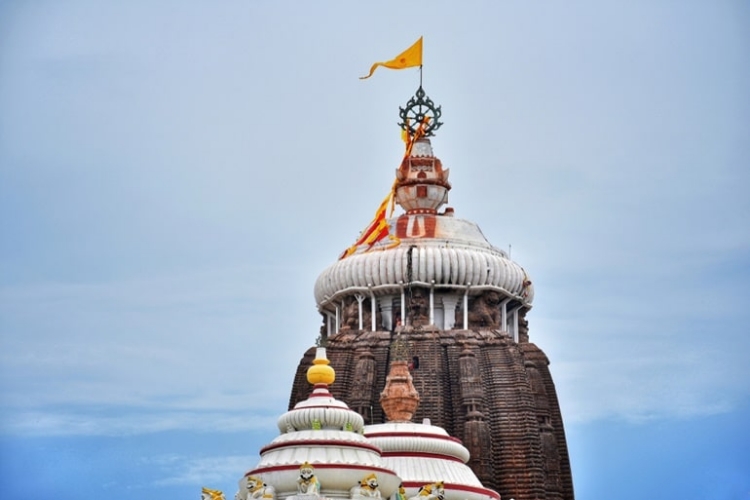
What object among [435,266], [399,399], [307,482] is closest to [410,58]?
[435,266]

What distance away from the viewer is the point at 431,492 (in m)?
35.1

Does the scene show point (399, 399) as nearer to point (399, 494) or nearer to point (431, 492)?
point (431, 492)

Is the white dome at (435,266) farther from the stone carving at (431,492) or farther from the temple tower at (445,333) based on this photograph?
the stone carving at (431,492)

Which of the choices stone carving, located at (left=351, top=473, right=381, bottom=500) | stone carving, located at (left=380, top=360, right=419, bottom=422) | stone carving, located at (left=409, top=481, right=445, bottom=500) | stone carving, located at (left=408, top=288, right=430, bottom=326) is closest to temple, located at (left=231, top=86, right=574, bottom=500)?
stone carving, located at (left=408, top=288, right=430, bottom=326)

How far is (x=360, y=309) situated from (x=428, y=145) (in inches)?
291

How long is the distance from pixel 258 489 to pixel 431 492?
4178 mm

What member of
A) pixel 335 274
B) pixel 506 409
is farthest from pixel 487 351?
pixel 335 274

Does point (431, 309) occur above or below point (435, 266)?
below

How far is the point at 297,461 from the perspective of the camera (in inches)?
1297

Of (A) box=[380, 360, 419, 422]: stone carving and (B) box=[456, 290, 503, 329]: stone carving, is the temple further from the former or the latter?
(A) box=[380, 360, 419, 422]: stone carving

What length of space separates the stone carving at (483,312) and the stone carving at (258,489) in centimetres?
3015

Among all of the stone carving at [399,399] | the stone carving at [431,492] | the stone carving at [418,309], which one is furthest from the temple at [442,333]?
the stone carving at [431,492]

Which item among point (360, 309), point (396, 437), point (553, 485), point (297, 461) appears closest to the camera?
point (297, 461)

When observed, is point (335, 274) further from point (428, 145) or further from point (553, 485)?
point (553, 485)
